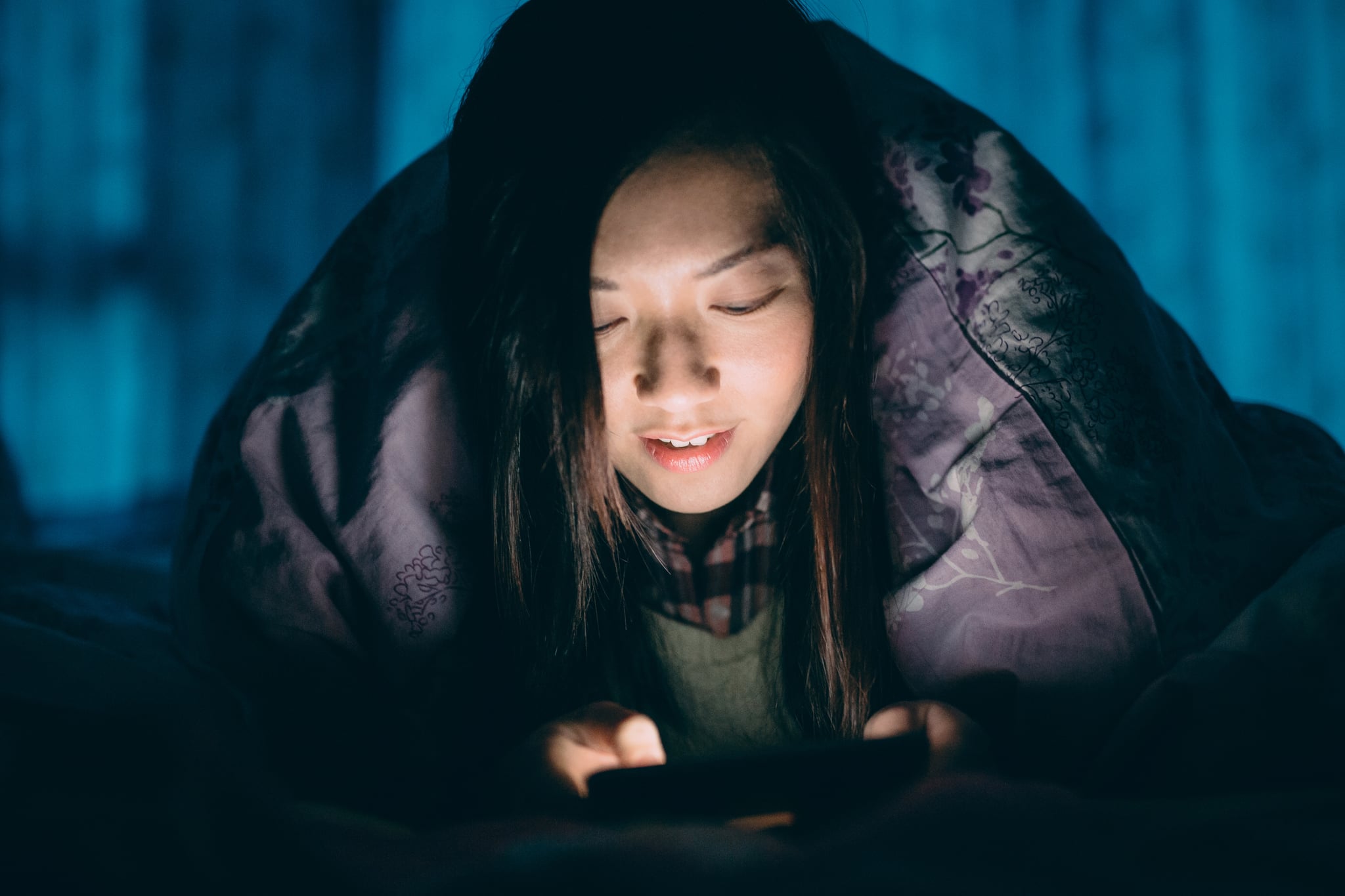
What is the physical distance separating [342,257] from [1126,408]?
827 millimetres

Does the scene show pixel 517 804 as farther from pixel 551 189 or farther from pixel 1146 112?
pixel 1146 112

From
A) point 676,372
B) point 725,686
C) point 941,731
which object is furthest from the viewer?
point 725,686

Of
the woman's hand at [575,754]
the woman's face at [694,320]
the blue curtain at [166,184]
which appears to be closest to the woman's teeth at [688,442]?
the woman's face at [694,320]

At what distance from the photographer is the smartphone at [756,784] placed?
59 cm

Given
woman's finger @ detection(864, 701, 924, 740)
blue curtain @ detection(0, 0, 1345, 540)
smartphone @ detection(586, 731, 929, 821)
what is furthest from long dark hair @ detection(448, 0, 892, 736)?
blue curtain @ detection(0, 0, 1345, 540)

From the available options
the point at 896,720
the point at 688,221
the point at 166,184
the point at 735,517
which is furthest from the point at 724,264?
the point at 166,184

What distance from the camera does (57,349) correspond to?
8.89ft

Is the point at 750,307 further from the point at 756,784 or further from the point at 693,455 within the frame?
the point at 756,784

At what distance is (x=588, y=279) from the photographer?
832 millimetres

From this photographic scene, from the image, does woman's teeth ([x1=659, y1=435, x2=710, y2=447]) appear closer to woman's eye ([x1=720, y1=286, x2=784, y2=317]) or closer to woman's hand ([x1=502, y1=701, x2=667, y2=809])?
woman's eye ([x1=720, y1=286, x2=784, y2=317])

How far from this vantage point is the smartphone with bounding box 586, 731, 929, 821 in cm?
59

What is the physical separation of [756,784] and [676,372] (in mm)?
358

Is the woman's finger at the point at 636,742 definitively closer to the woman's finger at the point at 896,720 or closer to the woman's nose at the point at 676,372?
the woman's finger at the point at 896,720

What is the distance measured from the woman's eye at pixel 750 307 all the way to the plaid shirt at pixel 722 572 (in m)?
0.20
